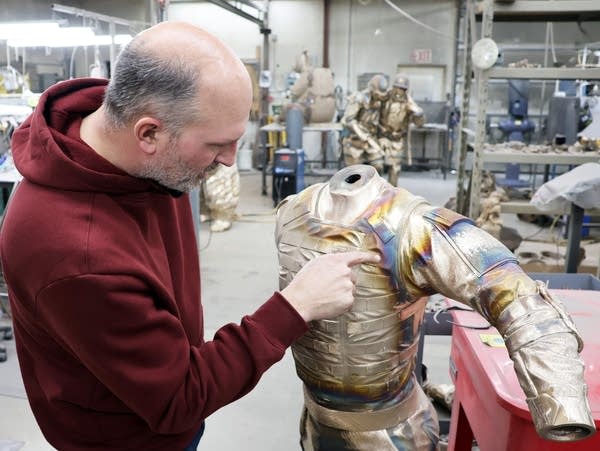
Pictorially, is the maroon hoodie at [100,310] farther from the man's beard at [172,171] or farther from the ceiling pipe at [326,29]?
the ceiling pipe at [326,29]

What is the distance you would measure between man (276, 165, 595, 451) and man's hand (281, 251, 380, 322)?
150 mm

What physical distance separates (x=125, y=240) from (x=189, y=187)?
165 millimetres

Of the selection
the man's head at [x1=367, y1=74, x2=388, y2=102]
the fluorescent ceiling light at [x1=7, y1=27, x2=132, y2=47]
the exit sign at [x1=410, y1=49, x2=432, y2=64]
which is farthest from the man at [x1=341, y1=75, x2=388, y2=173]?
the fluorescent ceiling light at [x1=7, y1=27, x2=132, y2=47]

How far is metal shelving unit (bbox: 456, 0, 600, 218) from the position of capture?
3812 mm

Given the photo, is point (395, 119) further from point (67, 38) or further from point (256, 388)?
point (256, 388)

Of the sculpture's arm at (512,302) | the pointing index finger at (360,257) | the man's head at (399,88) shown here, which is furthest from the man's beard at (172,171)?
the man's head at (399,88)

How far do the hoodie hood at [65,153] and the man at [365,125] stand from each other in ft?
20.3

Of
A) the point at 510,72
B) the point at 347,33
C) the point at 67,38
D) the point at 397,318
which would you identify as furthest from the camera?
the point at 347,33

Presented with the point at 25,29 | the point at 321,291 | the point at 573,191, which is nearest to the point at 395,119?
the point at 573,191

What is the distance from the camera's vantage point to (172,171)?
39.4 inches

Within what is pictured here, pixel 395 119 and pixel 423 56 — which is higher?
pixel 423 56

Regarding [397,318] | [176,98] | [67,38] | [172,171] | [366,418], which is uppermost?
[67,38]

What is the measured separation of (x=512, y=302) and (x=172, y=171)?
663 millimetres

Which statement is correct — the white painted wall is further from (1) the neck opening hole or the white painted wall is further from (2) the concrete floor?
(1) the neck opening hole
